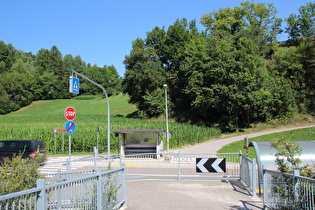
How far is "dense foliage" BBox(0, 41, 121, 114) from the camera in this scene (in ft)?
321

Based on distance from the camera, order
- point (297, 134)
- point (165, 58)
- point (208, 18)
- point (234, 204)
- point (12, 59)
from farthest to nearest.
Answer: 1. point (12, 59)
2. point (208, 18)
3. point (165, 58)
4. point (297, 134)
5. point (234, 204)

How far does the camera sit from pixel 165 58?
6519cm

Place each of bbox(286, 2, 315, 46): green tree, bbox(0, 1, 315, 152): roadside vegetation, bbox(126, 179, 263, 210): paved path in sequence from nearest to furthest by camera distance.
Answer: bbox(126, 179, 263, 210): paved path
bbox(0, 1, 315, 152): roadside vegetation
bbox(286, 2, 315, 46): green tree

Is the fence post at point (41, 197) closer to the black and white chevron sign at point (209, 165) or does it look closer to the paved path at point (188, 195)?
the paved path at point (188, 195)

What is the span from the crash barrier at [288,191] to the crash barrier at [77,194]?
382 cm

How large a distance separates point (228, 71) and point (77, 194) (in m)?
41.6

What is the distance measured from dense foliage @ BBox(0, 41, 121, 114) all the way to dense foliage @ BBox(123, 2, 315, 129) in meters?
54.3

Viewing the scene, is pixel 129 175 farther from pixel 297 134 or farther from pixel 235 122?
pixel 235 122

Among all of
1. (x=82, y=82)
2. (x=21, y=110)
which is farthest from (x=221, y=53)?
(x=82, y=82)

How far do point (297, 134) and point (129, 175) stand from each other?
29881mm

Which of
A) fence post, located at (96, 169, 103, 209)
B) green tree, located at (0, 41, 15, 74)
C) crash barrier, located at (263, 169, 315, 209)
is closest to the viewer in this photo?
crash barrier, located at (263, 169, 315, 209)

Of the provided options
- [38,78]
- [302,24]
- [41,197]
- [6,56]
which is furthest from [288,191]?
[6,56]

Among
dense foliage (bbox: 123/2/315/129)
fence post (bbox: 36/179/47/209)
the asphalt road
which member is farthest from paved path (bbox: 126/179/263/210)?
dense foliage (bbox: 123/2/315/129)

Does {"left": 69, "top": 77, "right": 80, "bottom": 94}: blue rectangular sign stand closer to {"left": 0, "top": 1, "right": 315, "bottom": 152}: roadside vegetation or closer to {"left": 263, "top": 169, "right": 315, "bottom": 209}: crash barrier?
{"left": 263, "top": 169, "right": 315, "bottom": 209}: crash barrier
